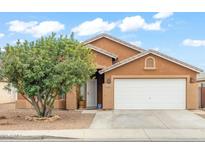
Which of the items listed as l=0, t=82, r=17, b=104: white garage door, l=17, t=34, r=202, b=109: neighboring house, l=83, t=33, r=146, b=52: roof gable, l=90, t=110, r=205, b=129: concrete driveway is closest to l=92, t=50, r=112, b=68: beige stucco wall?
l=17, t=34, r=202, b=109: neighboring house

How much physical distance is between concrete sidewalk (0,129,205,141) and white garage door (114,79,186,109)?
9421 millimetres

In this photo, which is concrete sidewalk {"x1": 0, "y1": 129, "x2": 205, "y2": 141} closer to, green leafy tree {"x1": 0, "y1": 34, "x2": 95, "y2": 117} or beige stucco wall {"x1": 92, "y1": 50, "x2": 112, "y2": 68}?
green leafy tree {"x1": 0, "y1": 34, "x2": 95, "y2": 117}

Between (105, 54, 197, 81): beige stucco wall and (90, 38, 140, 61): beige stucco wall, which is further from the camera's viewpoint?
(90, 38, 140, 61): beige stucco wall

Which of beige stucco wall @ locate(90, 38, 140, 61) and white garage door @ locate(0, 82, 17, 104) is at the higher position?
beige stucco wall @ locate(90, 38, 140, 61)

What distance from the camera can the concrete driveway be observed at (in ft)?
56.4

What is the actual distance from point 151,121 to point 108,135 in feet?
16.7

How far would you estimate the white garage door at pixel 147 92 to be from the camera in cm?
2539

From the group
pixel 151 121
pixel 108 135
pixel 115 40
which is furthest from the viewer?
pixel 115 40

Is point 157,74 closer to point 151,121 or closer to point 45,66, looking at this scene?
point 151,121

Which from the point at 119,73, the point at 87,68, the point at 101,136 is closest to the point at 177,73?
the point at 119,73

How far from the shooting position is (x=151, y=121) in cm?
1911

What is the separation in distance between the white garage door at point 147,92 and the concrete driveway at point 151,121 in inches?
104

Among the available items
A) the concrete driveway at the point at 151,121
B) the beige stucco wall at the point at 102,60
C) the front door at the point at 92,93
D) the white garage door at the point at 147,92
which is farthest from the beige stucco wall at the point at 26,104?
the concrete driveway at the point at 151,121

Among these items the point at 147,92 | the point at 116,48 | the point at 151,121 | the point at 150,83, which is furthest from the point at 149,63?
the point at 151,121
